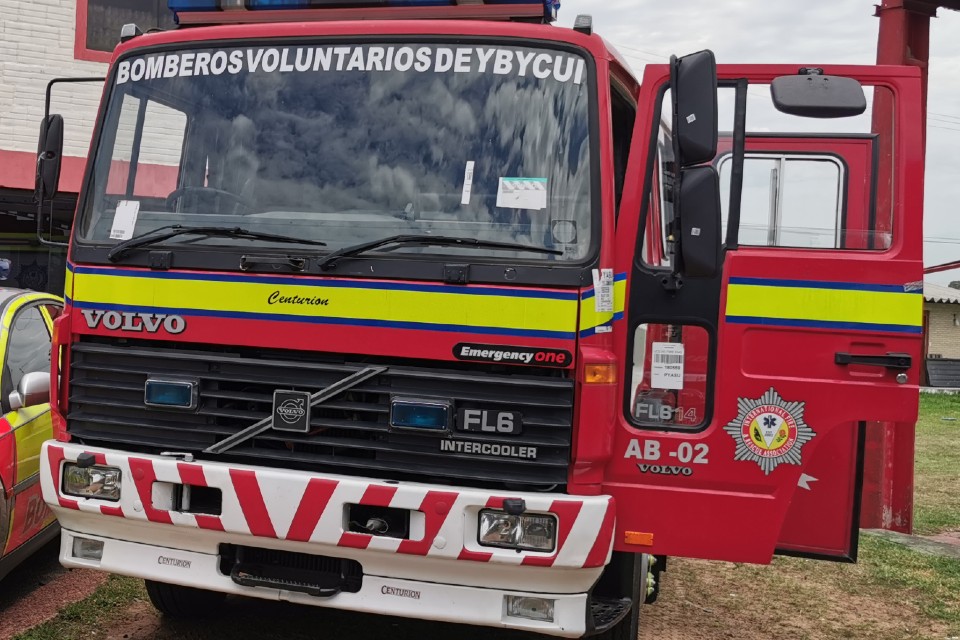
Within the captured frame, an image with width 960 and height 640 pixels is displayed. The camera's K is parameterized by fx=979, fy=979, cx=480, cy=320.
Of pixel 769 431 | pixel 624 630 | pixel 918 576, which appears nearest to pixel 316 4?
pixel 769 431

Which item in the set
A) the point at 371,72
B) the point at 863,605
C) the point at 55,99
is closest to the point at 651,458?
the point at 371,72

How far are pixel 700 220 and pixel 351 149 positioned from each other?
143cm

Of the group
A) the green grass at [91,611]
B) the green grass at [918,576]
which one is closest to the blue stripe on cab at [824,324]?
the green grass at [918,576]

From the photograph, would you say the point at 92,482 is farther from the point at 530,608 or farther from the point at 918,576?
the point at 918,576

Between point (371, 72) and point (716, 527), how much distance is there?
91.1 inches

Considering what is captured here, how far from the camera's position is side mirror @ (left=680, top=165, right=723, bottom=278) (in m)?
3.54

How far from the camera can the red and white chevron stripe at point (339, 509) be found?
3.57 m

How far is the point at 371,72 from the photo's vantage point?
402 cm

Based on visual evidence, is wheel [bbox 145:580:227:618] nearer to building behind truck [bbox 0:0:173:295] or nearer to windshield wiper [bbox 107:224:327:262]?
windshield wiper [bbox 107:224:327:262]

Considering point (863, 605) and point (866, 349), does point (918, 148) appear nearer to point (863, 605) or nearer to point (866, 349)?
point (866, 349)

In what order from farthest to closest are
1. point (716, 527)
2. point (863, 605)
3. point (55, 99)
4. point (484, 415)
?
point (55, 99) → point (863, 605) → point (716, 527) → point (484, 415)

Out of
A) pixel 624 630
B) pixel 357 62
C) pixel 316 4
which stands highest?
pixel 316 4

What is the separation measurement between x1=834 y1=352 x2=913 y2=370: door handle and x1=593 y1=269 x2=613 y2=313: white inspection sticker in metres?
0.96

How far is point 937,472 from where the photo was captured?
12086mm
